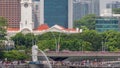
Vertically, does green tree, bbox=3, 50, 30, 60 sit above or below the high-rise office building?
below

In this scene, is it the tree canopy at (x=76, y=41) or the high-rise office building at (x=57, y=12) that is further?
the high-rise office building at (x=57, y=12)

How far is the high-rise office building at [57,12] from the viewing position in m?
190

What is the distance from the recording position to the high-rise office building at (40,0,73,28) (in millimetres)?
189913

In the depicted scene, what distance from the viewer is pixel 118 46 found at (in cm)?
13938

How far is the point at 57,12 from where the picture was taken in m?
195

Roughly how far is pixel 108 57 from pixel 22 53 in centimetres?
979

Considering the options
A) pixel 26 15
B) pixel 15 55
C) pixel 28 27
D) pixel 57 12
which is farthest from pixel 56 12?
pixel 15 55

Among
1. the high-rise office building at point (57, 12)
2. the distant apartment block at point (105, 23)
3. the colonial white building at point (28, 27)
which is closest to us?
the colonial white building at point (28, 27)

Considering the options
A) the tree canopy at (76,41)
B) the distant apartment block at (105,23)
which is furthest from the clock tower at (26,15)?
the distant apartment block at (105,23)

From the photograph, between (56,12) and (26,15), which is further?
(56,12)

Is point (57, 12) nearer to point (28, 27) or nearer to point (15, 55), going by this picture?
point (28, 27)

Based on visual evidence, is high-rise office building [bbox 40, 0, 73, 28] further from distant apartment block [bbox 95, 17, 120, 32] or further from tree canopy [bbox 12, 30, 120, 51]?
tree canopy [bbox 12, 30, 120, 51]

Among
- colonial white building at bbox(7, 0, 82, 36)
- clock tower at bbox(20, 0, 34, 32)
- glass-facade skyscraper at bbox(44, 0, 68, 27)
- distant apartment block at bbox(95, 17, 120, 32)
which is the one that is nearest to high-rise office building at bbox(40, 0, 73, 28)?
glass-facade skyscraper at bbox(44, 0, 68, 27)

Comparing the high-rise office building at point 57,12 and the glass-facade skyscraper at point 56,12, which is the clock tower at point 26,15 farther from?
the glass-facade skyscraper at point 56,12
